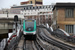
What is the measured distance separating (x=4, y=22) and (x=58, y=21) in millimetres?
17699

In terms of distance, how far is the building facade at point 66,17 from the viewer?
106ft

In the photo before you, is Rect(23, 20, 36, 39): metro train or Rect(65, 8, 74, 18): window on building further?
Rect(65, 8, 74, 18): window on building

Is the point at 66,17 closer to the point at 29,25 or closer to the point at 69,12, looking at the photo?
the point at 69,12

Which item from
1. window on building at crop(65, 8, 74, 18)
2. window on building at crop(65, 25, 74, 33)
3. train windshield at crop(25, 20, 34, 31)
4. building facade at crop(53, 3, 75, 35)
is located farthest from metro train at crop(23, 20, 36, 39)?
window on building at crop(65, 8, 74, 18)

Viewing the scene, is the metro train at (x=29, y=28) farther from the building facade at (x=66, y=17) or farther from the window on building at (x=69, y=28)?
the window on building at (x=69, y=28)

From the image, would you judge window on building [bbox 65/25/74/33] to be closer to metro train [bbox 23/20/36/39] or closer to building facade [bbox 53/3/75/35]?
building facade [bbox 53/3/75/35]

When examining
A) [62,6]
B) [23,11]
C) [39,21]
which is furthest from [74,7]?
[23,11]

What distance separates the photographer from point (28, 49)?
1617 cm

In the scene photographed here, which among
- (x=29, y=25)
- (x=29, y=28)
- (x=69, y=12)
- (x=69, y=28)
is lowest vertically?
(x=69, y=28)

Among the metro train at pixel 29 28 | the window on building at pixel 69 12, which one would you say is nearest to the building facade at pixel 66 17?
the window on building at pixel 69 12

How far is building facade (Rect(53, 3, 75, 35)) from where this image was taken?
32.4 m

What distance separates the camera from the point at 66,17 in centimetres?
3306

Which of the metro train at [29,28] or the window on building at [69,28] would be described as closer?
the metro train at [29,28]

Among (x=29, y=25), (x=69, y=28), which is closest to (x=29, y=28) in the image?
(x=29, y=25)
